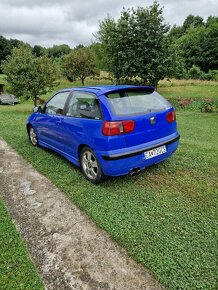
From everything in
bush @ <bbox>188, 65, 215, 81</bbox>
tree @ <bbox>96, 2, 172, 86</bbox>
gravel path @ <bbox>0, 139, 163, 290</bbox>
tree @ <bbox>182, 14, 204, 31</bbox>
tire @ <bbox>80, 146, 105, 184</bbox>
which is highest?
tree @ <bbox>182, 14, 204, 31</bbox>

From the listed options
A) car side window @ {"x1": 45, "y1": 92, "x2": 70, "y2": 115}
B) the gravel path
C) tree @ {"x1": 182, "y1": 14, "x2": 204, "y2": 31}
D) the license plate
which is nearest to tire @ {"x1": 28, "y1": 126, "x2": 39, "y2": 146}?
car side window @ {"x1": 45, "y1": 92, "x2": 70, "y2": 115}

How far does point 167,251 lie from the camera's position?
2609mm

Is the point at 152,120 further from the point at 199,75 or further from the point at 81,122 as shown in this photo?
the point at 199,75

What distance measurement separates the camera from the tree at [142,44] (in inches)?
654

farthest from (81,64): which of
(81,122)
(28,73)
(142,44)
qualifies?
(81,122)

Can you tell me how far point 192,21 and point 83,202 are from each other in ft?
319

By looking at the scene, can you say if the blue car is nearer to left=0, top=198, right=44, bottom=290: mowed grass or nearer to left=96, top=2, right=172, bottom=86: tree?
left=0, top=198, right=44, bottom=290: mowed grass

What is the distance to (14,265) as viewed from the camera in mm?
2512

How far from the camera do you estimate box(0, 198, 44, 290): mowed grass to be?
2.30 metres

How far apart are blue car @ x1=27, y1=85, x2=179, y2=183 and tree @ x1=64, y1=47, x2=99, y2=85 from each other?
3093 centimetres

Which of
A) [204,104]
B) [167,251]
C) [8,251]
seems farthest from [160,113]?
[204,104]

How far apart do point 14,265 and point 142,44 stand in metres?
16.5

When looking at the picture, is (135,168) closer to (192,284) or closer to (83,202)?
(83,202)

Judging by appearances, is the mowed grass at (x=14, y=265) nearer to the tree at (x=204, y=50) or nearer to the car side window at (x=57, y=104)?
the car side window at (x=57, y=104)
